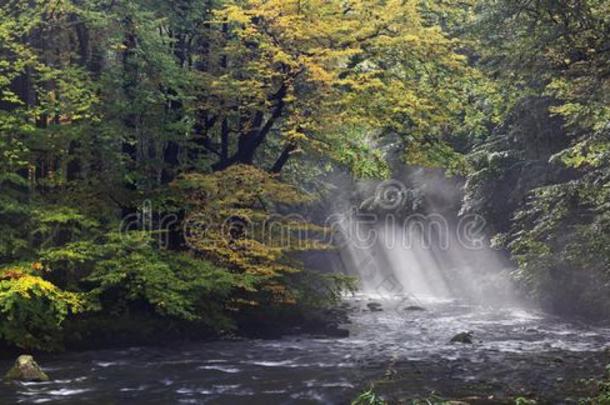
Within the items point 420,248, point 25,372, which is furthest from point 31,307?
point 420,248

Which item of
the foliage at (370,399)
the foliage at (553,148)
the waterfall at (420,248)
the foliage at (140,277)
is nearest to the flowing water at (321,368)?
the foliage at (370,399)

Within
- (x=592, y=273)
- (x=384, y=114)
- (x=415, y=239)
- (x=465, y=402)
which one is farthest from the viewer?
(x=415, y=239)

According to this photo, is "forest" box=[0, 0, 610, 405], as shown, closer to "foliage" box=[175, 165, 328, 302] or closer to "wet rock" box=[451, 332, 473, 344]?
"foliage" box=[175, 165, 328, 302]

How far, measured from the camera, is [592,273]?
23.0 m

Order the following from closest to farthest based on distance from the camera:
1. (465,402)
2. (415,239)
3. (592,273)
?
(465,402)
(592,273)
(415,239)

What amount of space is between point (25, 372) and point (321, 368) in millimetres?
6203

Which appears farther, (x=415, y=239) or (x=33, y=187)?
(x=415, y=239)

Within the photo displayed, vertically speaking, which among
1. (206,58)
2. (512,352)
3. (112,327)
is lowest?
(512,352)

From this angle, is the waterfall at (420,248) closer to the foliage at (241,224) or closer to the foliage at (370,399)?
the foliage at (241,224)

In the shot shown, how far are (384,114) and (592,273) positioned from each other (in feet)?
33.4

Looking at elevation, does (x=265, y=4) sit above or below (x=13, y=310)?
above

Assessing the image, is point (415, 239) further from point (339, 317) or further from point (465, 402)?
point (465, 402)

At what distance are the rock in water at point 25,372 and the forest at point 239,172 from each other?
0.59 metres

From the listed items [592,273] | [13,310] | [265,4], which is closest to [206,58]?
[265,4]
